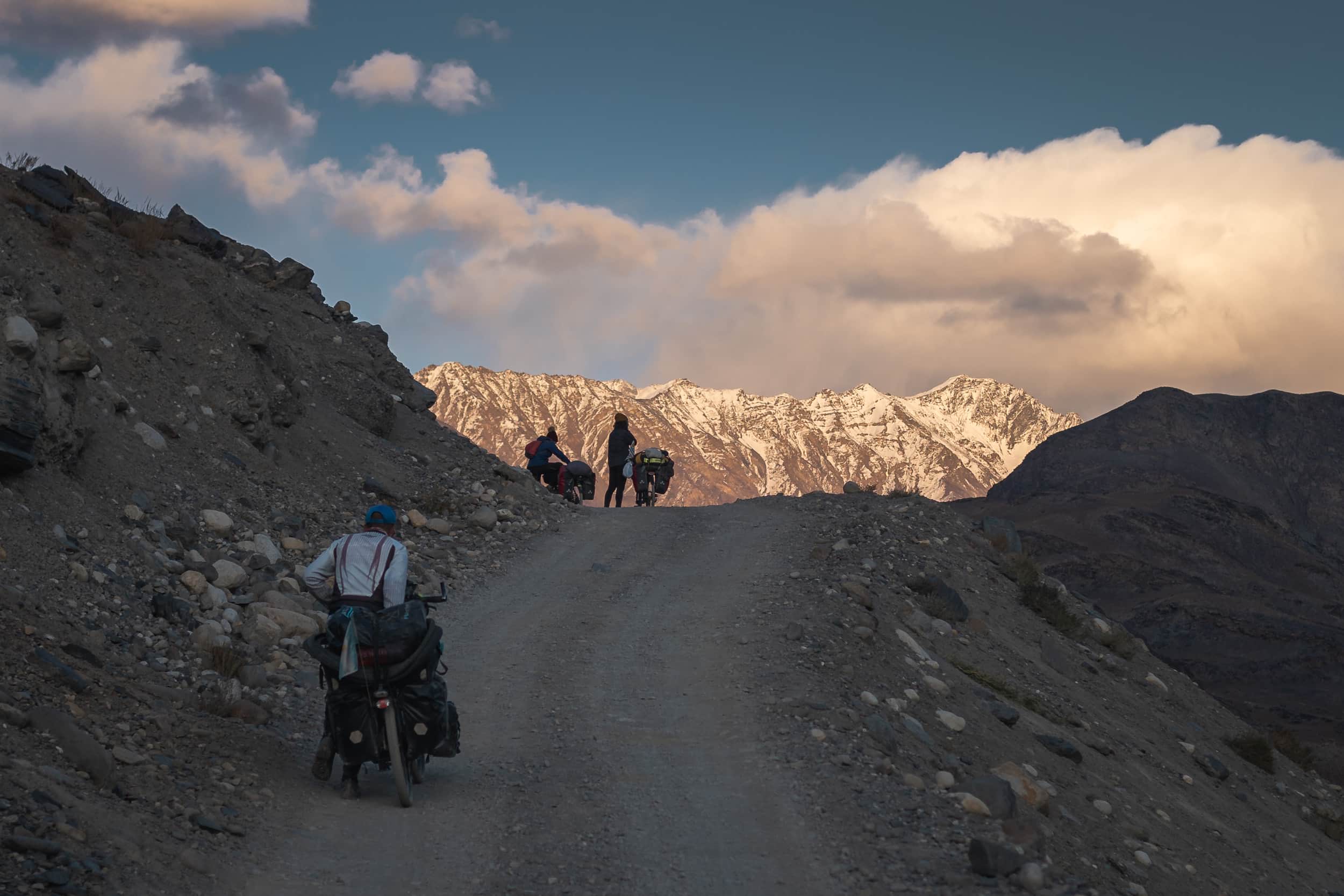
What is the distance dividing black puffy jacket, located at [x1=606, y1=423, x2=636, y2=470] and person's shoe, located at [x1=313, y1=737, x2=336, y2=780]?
20800mm

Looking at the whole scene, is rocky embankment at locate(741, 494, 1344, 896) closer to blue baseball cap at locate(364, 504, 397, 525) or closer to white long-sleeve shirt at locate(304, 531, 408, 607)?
white long-sleeve shirt at locate(304, 531, 408, 607)

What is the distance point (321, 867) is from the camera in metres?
7.34

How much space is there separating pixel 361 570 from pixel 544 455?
19753 mm

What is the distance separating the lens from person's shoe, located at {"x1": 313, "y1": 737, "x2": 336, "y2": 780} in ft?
29.6

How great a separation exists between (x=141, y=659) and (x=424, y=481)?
40.1 ft

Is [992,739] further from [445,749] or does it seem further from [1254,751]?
[1254,751]

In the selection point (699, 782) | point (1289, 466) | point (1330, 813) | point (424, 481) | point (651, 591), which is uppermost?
point (1289, 466)

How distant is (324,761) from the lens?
29.7 ft

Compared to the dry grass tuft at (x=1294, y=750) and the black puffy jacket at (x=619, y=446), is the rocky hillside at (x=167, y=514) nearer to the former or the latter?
the black puffy jacket at (x=619, y=446)

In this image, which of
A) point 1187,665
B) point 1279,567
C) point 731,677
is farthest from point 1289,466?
point 731,677

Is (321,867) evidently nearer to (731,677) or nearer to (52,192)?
(731,677)

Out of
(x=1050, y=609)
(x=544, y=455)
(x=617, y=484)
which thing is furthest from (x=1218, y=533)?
(x=544, y=455)

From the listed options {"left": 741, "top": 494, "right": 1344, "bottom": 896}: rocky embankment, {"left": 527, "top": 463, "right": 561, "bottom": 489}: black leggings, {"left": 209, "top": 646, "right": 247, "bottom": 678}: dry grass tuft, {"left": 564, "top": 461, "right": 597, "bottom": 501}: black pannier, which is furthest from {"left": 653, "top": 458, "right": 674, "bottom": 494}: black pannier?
{"left": 209, "top": 646, "right": 247, "bottom": 678}: dry grass tuft

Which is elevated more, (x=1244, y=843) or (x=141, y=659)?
(x=141, y=659)
